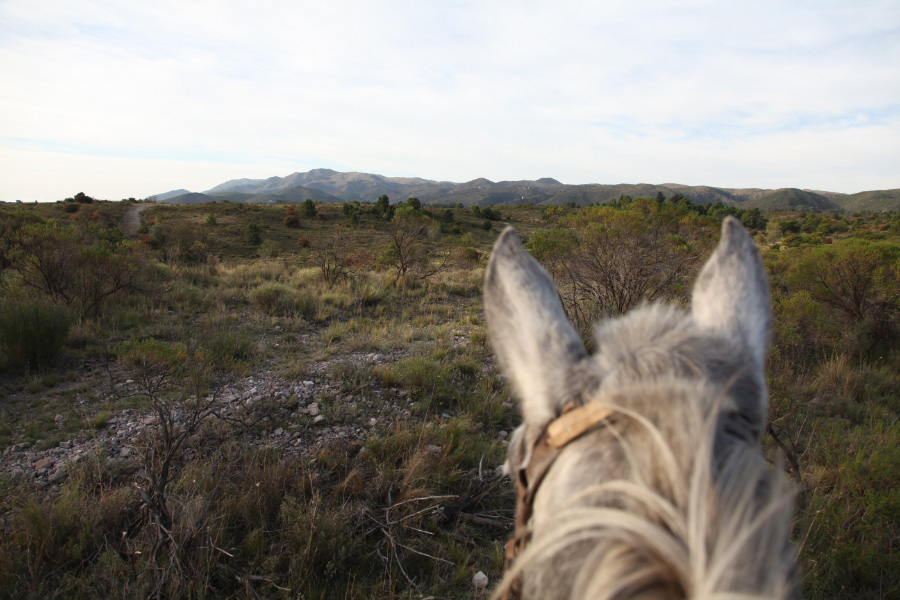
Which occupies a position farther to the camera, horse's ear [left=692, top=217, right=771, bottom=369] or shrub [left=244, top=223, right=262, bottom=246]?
shrub [left=244, top=223, right=262, bottom=246]

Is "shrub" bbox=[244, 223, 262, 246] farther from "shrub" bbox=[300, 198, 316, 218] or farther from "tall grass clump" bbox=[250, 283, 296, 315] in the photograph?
"tall grass clump" bbox=[250, 283, 296, 315]

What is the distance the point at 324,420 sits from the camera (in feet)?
14.1

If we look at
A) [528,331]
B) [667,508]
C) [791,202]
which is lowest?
[667,508]

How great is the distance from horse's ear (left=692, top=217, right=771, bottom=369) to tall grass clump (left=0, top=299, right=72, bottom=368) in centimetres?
773

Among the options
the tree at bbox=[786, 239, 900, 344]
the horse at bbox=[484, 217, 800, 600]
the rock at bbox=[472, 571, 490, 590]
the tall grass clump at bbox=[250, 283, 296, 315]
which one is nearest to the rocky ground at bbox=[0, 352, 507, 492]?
the rock at bbox=[472, 571, 490, 590]

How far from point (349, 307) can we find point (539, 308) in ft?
29.5

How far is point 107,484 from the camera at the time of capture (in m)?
3.24

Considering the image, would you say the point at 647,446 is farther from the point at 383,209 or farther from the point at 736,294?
the point at 383,209

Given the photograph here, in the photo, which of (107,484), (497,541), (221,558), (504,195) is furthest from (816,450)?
(504,195)

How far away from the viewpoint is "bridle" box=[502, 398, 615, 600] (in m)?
0.85

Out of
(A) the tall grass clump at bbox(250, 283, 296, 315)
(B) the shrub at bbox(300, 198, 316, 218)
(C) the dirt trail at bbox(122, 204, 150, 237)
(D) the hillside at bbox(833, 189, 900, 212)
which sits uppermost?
(D) the hillside at bbox(833, 189, 900, 212)

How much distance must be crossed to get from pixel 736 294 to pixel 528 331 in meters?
0.70

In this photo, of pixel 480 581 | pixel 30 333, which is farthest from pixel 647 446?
pixel 30 333

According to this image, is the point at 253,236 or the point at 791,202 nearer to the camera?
the point at 253,236
